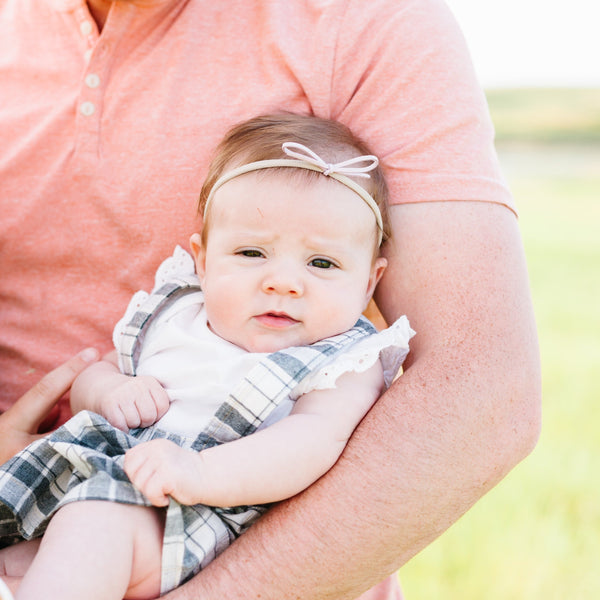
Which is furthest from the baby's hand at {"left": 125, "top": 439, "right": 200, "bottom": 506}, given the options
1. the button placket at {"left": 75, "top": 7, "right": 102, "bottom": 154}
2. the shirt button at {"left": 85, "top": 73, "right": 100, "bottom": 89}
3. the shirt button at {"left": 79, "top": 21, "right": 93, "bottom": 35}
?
the shirt button at {"left": 79, "top": 21, "right": 93, "bottom": 35}

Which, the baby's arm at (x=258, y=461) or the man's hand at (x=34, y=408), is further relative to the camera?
the man's hand at (x=34, y=408)

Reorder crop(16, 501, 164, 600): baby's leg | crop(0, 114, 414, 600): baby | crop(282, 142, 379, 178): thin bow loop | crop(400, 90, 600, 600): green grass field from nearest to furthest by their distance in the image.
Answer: crop(16, 501, 164, 600): baby's leg → crop(0, 114, 414, 600): baby → crop(282, 142, 379, 178): thin bow loop → crop(400, 90, 600, 600): green grass field

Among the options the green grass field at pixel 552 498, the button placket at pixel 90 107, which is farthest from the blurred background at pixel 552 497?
the button placket at pixel 90 107

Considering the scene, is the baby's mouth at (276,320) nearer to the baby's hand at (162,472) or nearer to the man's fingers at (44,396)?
the baby's hand at (162,472)

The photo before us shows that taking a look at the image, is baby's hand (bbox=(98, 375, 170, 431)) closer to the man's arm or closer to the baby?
the baby

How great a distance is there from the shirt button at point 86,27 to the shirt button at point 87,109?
0.17 meters

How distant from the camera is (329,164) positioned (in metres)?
1.52

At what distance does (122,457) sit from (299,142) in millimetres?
668

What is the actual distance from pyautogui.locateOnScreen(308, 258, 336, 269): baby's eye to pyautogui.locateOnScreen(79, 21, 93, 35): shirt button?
2.33 ft

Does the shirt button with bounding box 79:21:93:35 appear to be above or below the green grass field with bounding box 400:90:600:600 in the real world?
above

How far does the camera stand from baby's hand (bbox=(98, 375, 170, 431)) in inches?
57.7

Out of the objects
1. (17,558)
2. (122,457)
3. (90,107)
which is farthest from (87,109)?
(17,558)

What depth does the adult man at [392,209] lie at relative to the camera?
1352 mm

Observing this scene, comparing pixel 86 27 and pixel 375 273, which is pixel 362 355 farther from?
pixel 86 27
